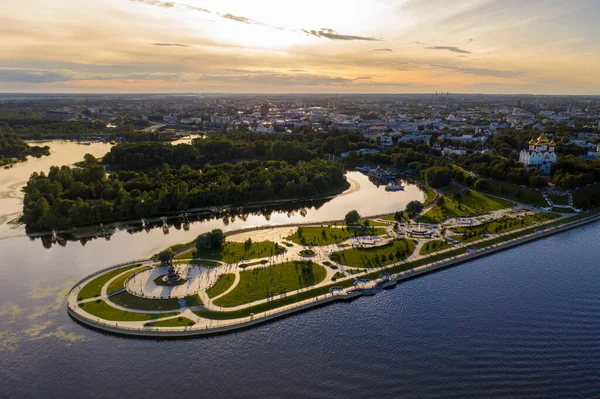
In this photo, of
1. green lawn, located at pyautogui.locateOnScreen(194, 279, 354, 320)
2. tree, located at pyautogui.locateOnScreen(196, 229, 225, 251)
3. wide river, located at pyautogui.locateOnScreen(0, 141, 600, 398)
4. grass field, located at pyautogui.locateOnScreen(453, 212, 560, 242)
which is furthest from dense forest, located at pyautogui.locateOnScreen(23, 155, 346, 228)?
green lawn, located at pyautogui.locateOnScreen(194, 279, 354, 320)

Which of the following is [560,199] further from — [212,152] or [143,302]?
[212,152]

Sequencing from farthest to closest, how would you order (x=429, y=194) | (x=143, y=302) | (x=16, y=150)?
1. (x=16, y=150)
2. (x=429, y=194)
3. (x=143, y=302)

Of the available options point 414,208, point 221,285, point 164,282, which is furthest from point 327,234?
point 164,282

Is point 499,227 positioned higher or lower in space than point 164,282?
higher

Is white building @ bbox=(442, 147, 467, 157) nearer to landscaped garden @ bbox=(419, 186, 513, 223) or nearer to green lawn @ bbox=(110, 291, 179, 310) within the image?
landscaped garden @ bbox=(419, 186, 513, 223)

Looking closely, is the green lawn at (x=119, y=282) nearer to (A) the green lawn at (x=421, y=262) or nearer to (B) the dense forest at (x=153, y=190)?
(B) the dense forest at (x=153, y=190)

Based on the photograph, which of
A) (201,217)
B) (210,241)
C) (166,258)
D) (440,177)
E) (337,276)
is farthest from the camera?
(440,177)

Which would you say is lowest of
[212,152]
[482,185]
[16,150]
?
[16,150]
